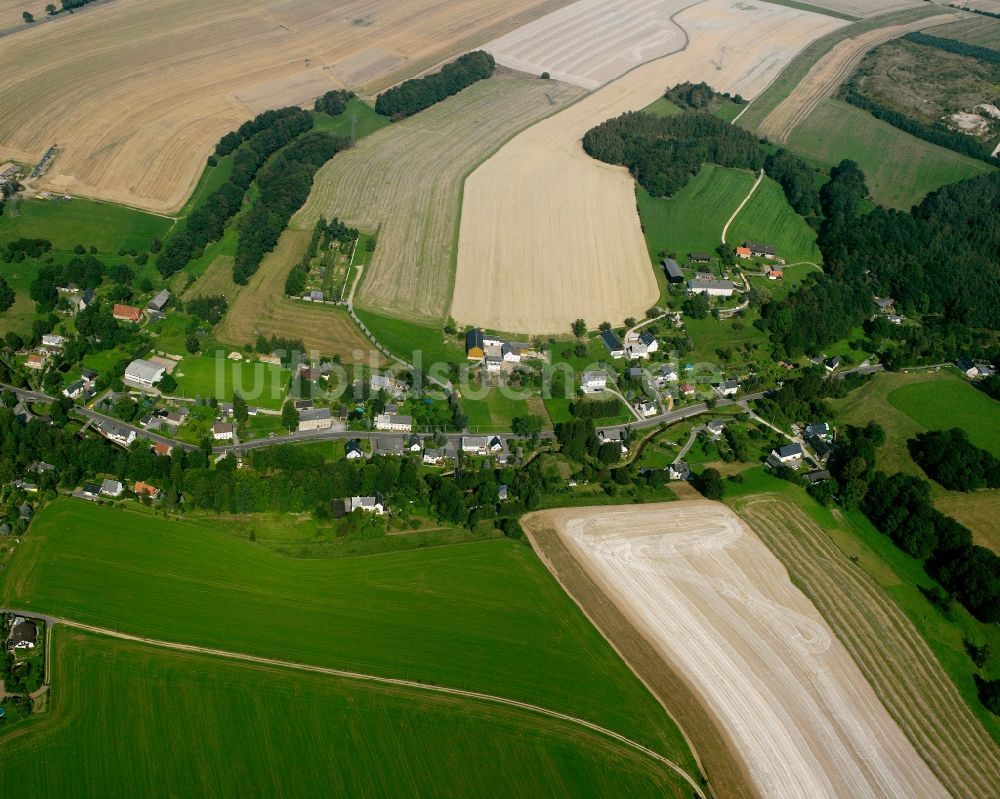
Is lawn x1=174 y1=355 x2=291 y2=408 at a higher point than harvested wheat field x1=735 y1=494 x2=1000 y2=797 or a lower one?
higher

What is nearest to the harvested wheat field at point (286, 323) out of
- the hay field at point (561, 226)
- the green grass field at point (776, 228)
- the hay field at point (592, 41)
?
the hay field at point (561, 226)

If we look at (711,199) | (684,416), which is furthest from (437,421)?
(711,199)

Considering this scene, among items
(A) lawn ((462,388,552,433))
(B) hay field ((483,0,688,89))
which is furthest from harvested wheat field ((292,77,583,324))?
(A) lawn ((462,388,552,433))

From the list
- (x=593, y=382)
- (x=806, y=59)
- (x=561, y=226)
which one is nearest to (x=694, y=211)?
(x=561, y=226)

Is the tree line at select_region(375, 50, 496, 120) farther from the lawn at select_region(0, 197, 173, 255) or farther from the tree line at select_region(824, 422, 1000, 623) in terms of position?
the tree line at select_region(824, 422, 1000, 623)

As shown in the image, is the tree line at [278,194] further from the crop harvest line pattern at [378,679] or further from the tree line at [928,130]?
the tree line at [928,130]

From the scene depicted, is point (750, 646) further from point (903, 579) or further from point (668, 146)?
point (668, 146)
